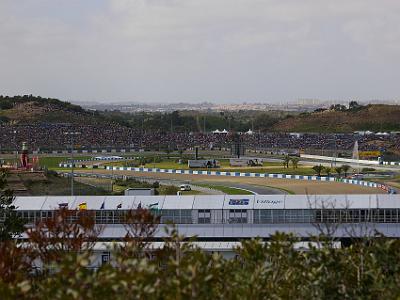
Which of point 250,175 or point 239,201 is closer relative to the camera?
point 239,201

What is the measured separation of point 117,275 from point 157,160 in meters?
105

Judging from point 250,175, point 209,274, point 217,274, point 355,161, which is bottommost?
point 355,161

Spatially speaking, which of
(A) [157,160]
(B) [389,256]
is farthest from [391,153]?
(B) [389,256]

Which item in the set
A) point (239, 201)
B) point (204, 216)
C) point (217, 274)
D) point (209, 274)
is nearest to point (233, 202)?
point (239, 201)

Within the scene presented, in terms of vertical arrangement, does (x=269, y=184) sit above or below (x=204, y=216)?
below

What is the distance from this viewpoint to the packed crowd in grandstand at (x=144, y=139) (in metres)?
155

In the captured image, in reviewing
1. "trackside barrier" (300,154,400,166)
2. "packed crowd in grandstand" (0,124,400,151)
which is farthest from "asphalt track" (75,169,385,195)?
"packed crowd in grandstand" (0,124,400,151)

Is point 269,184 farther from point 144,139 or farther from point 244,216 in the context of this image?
point 144,139

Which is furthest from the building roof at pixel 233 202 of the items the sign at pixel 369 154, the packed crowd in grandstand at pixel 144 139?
the packed crowd in grandstand at pixel 144 139

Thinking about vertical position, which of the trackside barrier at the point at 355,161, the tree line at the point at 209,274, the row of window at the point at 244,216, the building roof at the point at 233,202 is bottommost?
the trackside barrier at the point at 355,161

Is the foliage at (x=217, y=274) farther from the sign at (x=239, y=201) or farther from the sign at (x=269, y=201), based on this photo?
the sign at (x=239, y=201)

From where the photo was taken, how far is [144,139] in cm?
16912

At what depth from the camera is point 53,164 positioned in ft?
398

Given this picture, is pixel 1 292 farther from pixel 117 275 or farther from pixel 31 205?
pixel 31 205
